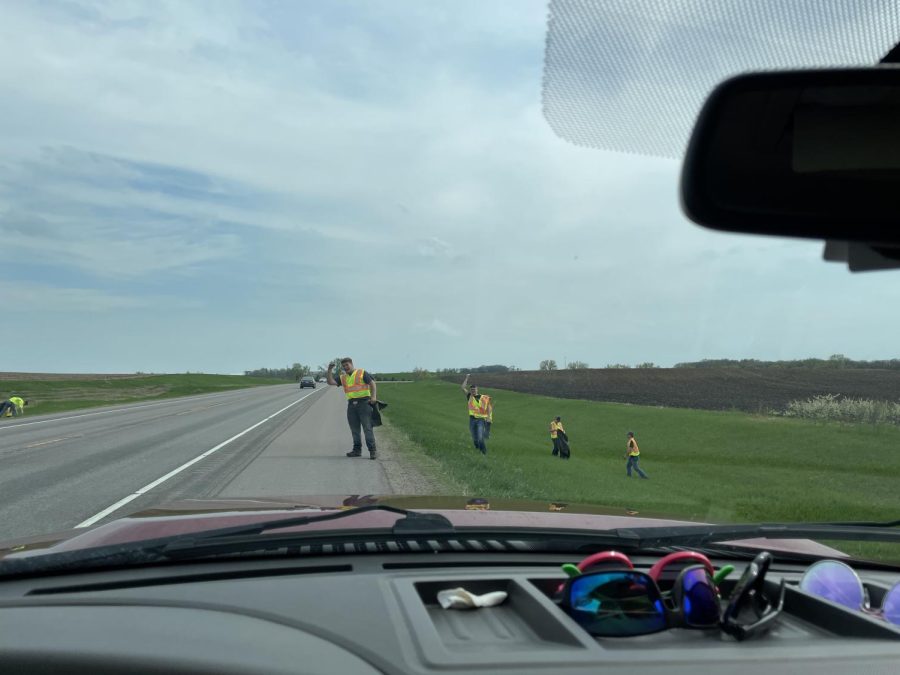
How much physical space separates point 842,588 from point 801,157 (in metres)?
1.49

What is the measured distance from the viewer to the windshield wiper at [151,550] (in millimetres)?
2779

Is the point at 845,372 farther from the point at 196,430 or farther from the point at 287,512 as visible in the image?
the point at 287,512

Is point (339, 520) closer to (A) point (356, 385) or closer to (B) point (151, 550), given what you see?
(B) point (151, 550)

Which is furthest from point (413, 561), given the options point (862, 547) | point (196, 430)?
point (196, 430)

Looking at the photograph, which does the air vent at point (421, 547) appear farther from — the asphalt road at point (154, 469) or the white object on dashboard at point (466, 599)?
the asphalt road at point (154, 469)

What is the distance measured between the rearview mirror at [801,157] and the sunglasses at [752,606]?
98 cm

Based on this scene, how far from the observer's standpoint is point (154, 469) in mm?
14445

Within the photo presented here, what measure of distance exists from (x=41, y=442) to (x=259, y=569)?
68.3 ft

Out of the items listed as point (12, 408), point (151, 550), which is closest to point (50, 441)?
point (151, 550)

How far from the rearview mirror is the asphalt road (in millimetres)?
8515

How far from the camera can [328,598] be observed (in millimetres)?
2471

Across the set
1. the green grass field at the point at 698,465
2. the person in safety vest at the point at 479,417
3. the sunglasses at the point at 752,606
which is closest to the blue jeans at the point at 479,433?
the person in safety vest at the point at 479,417

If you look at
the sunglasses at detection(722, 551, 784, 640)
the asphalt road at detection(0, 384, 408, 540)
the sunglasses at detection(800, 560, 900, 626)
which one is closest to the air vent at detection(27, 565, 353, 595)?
the sunglasses at detection(722, 551, 784, 640)

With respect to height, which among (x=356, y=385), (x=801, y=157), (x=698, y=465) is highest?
(x=801, y=157)
